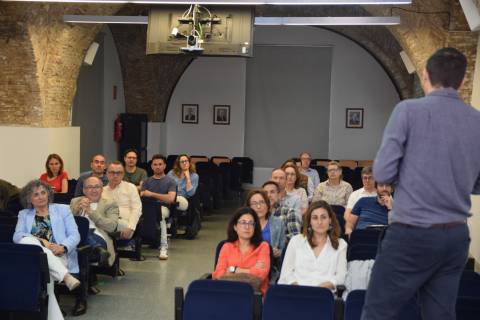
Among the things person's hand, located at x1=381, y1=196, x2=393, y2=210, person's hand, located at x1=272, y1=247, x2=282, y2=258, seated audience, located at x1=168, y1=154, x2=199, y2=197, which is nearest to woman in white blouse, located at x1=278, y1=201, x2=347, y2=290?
person's hand, located at x1=272, y1=247, x2=282, y2=258

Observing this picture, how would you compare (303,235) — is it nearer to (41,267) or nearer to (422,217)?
(41,267)

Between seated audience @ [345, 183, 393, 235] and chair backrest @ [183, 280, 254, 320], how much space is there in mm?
2735

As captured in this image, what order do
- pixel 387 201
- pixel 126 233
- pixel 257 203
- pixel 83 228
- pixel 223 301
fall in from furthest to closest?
pixel 126 233 < pixel 387 201 < pixel 83 228 < pixel 257 203 < pixel 223 301

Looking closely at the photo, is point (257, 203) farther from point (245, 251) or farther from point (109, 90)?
point (109, 90)

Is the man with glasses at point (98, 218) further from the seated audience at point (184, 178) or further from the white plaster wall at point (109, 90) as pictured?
the white plaster wall at point (109, 90)

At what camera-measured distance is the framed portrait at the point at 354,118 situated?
60.8 feet

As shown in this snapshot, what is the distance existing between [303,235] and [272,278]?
0.78 metres

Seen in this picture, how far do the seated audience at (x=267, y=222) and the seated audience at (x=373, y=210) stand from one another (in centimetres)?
97

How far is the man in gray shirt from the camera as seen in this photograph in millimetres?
2654

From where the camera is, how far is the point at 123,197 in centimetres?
849

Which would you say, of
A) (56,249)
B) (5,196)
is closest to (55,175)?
(5,196)

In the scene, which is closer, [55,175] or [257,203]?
[257,203]

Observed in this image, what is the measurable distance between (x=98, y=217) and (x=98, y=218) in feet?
0.04

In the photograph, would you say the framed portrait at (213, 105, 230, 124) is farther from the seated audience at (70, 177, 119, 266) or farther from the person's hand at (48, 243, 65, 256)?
the person's hand at (48, 243, 65, 256)
